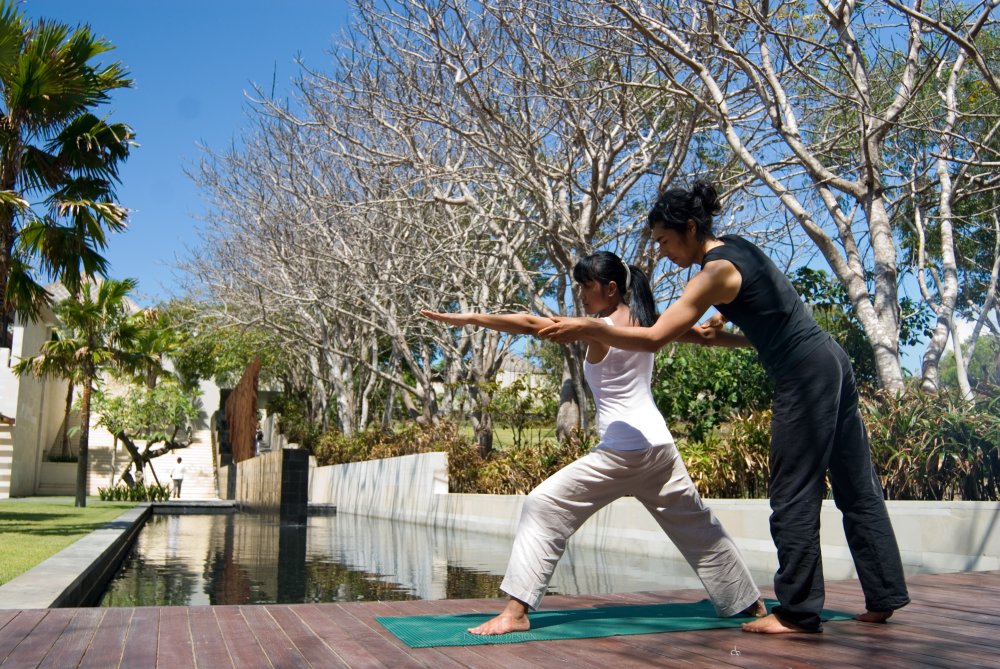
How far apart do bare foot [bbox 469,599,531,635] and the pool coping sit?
7.88 ft

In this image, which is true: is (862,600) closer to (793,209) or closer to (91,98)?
(793,209)

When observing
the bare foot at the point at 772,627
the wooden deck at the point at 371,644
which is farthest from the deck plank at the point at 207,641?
the bare foot at the point at 772,627

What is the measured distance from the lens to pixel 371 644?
12.2ft

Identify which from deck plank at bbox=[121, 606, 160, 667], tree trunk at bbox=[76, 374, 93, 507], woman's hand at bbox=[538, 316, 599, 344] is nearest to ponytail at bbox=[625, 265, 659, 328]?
woman's hand at bbox=[538, 316, 599, 344]

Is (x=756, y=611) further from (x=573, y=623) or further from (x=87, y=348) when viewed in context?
(x=87, y=348)

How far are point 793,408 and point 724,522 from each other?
5564mm

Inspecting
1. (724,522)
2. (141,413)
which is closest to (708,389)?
(724,522)

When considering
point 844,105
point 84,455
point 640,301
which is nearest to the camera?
point 640,301

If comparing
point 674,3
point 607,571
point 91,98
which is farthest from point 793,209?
point 91,98

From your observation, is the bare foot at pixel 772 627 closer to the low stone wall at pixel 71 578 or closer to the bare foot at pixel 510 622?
the bare foot at pixel 510 622

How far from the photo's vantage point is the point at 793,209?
34.7ft

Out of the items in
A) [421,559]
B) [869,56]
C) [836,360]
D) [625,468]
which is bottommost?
[421,559]

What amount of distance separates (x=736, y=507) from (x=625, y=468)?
5397 mm

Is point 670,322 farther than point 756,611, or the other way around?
point 756,611
